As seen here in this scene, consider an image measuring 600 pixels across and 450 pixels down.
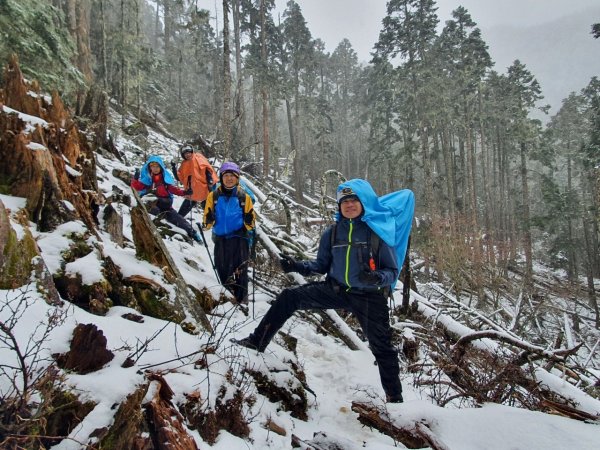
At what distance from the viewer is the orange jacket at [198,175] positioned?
669 cm

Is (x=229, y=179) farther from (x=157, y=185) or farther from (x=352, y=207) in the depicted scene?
(x=157, y=185)

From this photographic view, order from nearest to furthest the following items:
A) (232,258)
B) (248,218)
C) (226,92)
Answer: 1. (248,218)
2. (232,258)
3. (226,92)

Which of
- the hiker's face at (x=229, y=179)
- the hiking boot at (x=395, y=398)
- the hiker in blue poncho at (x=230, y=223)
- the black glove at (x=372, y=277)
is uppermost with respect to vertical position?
the hiker's face at (x=229, y=179)

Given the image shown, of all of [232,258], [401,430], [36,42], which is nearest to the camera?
[401,430]

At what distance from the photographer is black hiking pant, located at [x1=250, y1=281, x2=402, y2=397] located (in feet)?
11.2

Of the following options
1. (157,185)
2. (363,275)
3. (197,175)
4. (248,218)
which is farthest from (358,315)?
(157,185)

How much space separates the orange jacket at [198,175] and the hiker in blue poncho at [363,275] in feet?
12.1

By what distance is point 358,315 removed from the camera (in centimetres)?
356

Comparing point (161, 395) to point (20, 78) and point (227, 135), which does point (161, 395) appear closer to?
point (20, 78)

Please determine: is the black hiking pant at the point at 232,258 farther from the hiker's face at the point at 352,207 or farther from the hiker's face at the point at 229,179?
the hiker's face at the point at 352,207

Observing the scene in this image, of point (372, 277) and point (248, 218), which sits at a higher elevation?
point (248, 218)

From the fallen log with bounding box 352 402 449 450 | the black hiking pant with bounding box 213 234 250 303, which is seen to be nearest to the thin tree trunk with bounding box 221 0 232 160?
the black hiking pant with bounding box 213 234 250 303

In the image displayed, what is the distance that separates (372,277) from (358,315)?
491mm

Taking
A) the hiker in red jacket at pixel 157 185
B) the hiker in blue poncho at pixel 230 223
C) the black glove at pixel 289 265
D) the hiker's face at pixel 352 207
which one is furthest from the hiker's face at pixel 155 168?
the hiker's face at pixel 352 207
